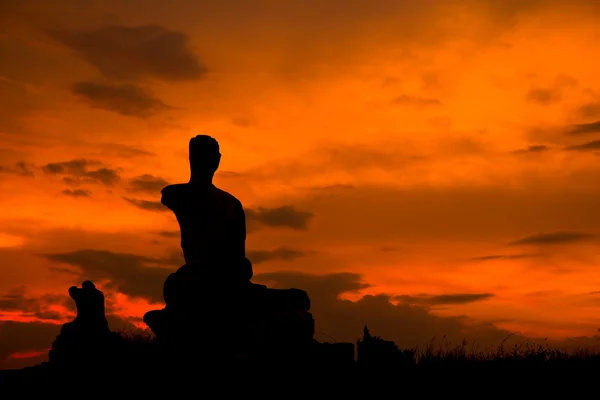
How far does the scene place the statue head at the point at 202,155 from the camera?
58.8 ft

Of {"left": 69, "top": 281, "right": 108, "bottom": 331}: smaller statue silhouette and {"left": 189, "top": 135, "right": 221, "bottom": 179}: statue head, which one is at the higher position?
{"left": 189, "top": 135, "right": 221, "bottom": 179}: statue head

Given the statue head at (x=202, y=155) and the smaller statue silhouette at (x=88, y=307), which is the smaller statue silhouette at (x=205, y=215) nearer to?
the statue head at (x=202, y=155)

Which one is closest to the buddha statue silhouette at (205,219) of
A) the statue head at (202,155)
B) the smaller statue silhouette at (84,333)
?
the statue head at (202,155)

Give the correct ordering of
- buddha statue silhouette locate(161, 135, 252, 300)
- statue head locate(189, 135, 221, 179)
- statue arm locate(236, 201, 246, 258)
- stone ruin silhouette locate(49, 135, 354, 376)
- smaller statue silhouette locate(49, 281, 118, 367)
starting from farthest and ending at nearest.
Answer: smaller statue silhouette locate(49, 281, 118, 367) < statue arm locate(236, 201, 246, 258) < statue head locate(189, 135, 221, 179) < buddha statue silhouette locate(161, 135, 252, 300) < stone ruin silhouette locate(49, 135, 354, 376)

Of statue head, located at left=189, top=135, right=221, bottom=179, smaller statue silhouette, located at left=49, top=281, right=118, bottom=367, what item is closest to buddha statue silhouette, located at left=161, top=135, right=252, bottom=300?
statue head, located at left=189, top=135, right=221, bottom=179

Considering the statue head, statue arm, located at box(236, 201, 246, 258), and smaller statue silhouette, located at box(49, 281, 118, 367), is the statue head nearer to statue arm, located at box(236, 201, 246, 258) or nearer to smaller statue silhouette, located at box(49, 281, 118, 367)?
statue arm, located at box(236, 201, 246, 258)

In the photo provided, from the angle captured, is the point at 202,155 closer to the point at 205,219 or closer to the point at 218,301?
the point at 205,219

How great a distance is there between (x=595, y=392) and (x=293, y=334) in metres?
5.89

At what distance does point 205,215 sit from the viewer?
17.9m

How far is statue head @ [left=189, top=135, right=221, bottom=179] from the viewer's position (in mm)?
17922

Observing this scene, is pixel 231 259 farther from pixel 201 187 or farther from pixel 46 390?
pixel 46 390

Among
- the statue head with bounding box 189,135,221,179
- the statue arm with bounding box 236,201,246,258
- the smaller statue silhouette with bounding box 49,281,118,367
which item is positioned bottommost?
the smaller statue silhouette with bounding box 49,281,118,367

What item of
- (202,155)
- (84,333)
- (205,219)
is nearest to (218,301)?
(205,219)

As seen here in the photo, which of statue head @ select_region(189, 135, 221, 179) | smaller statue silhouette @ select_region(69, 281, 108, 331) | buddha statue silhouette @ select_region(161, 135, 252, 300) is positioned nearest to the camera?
buddha statue silhouette @ select_region(161, 135, 252, 300)
